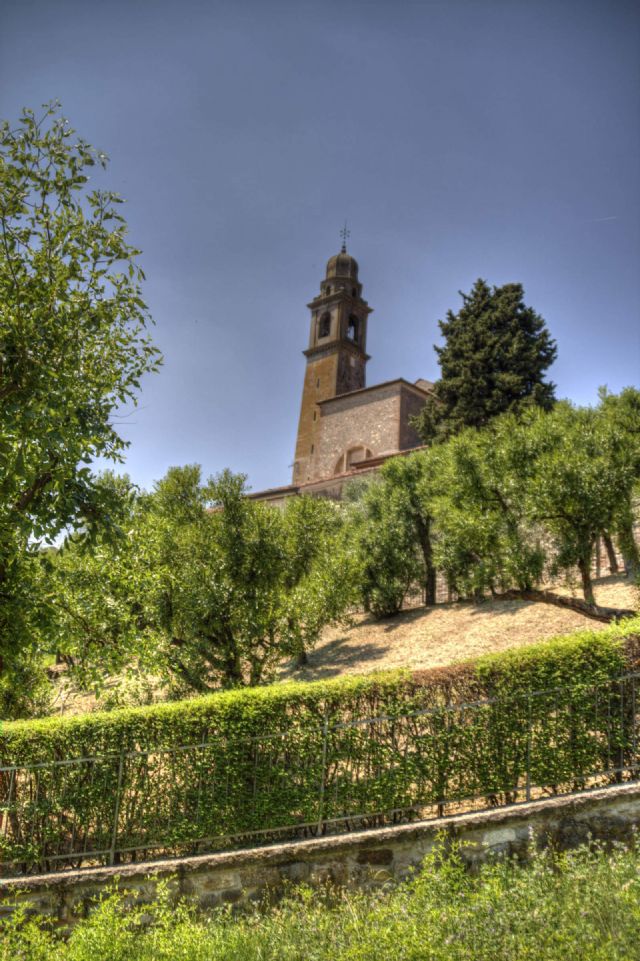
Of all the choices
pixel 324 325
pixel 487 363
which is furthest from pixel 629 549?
pixel 324 325

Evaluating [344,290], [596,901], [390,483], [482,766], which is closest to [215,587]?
[482,766]

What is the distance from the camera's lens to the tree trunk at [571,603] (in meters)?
17.5

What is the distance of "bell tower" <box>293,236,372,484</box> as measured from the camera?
56.5 metres

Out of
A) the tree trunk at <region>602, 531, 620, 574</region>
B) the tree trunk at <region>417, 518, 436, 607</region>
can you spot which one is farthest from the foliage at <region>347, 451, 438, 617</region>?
the tree trunk at <region>602, 531, 620, 574</region>

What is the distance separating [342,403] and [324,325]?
41.3ft

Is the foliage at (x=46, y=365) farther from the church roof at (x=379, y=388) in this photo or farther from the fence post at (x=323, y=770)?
the church roof at (x=379, y=388)

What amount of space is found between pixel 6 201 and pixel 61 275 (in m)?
0.91

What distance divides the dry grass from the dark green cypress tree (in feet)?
38.2

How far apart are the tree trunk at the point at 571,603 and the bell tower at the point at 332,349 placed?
33.5 metres

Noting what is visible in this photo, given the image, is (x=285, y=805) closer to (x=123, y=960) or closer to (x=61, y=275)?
(x=123, y=960)

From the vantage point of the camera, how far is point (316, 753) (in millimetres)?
8211

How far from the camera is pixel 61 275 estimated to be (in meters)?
7.18

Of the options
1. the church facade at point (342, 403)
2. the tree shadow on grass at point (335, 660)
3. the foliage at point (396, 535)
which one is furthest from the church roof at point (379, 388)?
the tree shadow on grass at point (335, 660)

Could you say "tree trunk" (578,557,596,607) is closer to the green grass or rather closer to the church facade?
the green grass
